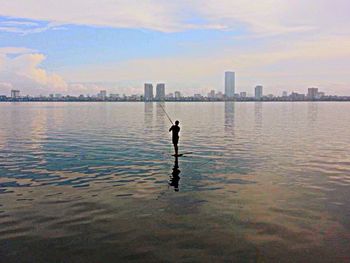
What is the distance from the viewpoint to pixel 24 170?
→ 76.9 feet

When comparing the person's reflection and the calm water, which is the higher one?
the person's reflection

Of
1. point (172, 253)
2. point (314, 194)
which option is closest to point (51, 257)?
point (172, 253)

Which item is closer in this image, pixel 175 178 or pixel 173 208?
pixel 173 208

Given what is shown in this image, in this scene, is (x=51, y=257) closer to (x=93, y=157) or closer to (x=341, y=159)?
(x=93, y=157)

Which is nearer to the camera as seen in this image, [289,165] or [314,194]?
[314,194]

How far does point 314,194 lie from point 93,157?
16.8 m

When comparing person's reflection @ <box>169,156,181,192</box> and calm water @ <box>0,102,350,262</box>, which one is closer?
calm water @ <box>0,102,350,262</box>

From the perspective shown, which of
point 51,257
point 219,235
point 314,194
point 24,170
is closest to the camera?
point 51,257

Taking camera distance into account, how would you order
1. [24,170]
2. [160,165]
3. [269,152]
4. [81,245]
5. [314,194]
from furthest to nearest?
[269,152] < [160,165] < [24,170] < [314,194] < [81,245]

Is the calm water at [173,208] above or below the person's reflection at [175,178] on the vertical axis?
below

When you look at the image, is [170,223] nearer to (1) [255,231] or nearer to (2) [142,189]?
(1) [255,231]

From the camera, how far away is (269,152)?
31.6 m

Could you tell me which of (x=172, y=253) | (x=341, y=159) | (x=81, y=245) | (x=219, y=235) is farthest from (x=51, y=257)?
(x=341, y=159)

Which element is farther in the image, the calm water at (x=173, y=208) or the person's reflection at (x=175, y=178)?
the person's reflection at (x=175, y=178)
